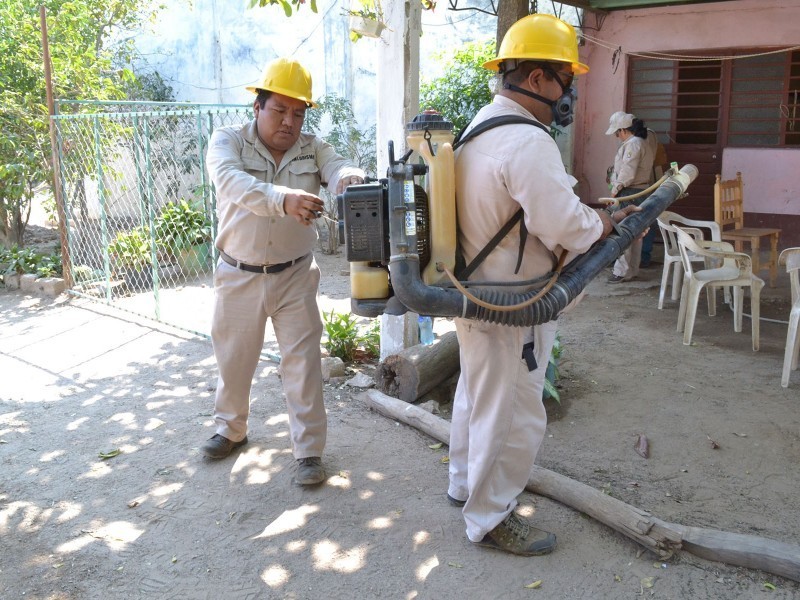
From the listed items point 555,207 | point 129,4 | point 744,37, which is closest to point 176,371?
point 555,207

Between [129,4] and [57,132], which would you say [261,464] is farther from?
[129,4]

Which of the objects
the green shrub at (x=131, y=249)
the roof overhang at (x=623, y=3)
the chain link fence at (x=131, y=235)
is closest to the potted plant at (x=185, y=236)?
the chain link fence at (x=131, y=235)

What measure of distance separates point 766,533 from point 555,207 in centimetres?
181

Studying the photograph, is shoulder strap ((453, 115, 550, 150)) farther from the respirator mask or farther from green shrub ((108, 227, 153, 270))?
green shrub ((108, 227, 153, 270))

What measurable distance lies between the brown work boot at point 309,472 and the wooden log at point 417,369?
104cm

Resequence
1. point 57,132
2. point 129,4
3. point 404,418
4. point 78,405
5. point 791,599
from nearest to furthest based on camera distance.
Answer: point 791,599
point 404,418
point 78,405
point 57,132
point 129,4

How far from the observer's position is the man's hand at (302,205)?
3020 mm

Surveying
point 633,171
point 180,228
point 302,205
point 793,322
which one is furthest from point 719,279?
point 180,228

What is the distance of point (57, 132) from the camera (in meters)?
7.52

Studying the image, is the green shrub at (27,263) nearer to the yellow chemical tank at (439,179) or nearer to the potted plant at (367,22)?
the potted plant at (367,22)

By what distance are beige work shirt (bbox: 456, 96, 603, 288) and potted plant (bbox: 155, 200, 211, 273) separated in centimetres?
646

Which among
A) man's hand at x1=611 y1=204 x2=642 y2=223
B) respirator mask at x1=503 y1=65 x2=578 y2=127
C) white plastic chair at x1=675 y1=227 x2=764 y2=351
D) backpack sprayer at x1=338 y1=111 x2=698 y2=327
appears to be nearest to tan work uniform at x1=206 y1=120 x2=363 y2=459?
backpack sprayer at x1=338 y1=111 x2=698 y2=327

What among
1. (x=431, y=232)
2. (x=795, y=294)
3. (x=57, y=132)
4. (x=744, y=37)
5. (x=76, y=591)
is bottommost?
(x=76, y=591)

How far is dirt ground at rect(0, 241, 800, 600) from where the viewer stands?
119 inches
